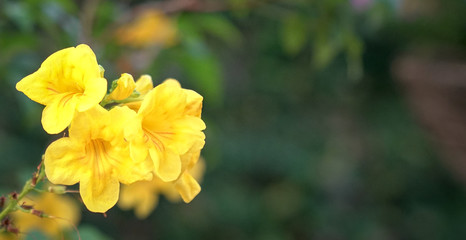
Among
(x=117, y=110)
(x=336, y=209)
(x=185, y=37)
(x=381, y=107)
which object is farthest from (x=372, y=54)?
(x=117, y=110)

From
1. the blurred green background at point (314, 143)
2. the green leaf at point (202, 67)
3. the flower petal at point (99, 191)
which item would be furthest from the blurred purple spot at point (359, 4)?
the flower petal at point (99, 191)

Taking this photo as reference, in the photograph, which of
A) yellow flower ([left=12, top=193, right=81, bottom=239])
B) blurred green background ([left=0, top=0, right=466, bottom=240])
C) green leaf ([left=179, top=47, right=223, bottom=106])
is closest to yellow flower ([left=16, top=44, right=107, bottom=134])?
yellow flower ([left=12, top=193, right=81, bottom=239])

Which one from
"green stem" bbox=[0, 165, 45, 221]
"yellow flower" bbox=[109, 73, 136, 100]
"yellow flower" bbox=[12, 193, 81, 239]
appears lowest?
"yellow flower" bbox=[12, 193, 81, 239]

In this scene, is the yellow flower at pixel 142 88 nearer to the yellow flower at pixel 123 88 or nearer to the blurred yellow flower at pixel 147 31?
the yellow flower at pixel 123 88

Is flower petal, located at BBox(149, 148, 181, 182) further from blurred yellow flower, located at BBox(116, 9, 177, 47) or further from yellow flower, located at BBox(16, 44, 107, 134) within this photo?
blurred yellow flower, located at BBox(116, 9, 177, 47)

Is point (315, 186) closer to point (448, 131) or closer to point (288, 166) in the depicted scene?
point (288, 166)

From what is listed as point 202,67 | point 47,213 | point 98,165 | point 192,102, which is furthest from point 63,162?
point 202,67

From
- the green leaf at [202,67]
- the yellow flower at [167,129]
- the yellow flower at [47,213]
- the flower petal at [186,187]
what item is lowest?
the yellow flower at [47,213]
